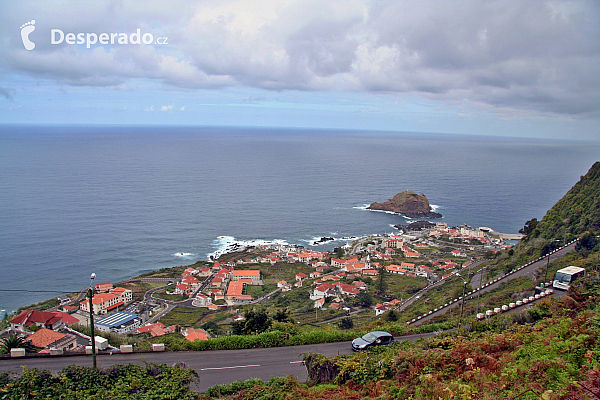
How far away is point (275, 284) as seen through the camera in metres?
43.4

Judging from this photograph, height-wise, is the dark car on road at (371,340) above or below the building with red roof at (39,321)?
above

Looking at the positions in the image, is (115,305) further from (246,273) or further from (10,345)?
(10,345)

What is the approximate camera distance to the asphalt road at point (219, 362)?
11.5 m

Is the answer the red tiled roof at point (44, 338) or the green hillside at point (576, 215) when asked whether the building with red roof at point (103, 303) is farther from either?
the green hillside at point (576, 215)

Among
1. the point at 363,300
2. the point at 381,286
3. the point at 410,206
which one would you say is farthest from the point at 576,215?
the point at 410,206

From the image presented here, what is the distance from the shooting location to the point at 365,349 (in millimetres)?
13266

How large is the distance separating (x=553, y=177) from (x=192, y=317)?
128m

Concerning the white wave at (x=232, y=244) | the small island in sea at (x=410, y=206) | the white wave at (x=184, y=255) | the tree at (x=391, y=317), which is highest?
the small island in sea at (x=410, y=206)

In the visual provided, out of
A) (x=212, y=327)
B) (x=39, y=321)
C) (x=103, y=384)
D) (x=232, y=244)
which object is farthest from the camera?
(x=232, y=244)

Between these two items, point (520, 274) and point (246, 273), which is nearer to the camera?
point (520, 274)

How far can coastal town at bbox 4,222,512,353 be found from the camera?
30.4 m

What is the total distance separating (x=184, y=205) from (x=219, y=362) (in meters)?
62.3

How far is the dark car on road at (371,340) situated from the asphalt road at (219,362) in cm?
39

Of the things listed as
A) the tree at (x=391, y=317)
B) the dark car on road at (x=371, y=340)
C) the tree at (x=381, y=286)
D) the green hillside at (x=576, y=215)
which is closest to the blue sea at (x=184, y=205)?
the tree at (x=381, y=286)
